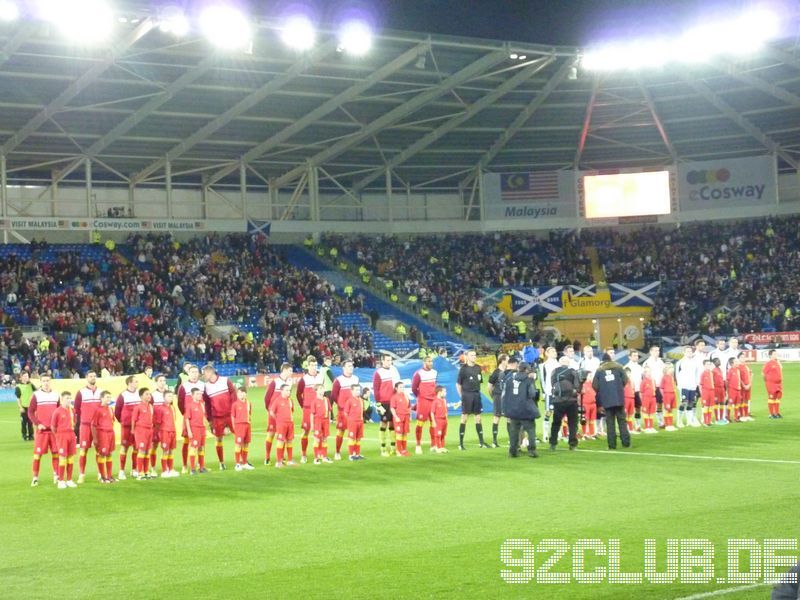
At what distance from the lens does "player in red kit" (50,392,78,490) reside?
17531mm

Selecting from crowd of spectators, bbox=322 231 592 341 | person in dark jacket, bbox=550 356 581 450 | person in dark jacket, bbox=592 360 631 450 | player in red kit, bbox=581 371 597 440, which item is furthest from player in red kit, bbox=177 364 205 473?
crowd of spectators, bbox=322 231 592 341

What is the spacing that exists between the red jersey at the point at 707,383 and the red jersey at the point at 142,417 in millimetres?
11635

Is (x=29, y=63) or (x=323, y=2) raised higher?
(x=29, y=63)

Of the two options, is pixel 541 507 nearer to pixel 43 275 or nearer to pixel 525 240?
pixel 43 275

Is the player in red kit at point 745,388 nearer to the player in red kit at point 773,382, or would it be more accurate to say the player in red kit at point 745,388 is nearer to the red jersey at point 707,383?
the player in red kit at point 773,382

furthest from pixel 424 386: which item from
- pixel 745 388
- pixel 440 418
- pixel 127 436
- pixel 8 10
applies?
pixel 8 10

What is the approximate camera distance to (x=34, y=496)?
1658 cm

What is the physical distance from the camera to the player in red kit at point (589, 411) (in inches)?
859

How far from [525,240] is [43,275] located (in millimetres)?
24848

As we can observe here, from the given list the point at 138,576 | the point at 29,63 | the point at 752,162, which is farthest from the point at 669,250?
the point at 138,576

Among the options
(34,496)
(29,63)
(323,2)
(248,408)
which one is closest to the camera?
(323,2)

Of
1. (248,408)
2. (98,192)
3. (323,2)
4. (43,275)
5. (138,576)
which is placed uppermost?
(98,192)

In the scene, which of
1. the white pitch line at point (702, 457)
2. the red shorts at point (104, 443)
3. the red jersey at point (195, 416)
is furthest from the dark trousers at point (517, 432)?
the red shorts at point (104, 443)

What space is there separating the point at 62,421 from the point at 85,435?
71 centimetres
